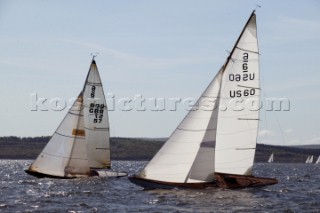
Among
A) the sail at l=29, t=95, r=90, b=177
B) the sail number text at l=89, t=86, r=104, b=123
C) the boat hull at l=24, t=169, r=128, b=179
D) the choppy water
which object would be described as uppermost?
the sail number text at l=89, t=86, r=104, b=123

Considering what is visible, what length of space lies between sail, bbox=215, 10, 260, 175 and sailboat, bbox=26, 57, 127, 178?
18747 mm

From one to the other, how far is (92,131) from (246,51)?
24271 mm

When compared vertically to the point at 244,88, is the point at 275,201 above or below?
below

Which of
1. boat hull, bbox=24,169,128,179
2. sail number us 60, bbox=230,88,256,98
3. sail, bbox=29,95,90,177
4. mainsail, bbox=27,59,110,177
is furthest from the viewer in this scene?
boat hull, bbox=24,169,128,179

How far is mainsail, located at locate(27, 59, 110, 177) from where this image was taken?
2395 inches

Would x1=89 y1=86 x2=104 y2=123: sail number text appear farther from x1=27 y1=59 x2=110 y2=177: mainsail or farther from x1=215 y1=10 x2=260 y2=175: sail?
x1=215 y1=10 x2=260 y2=175: sail

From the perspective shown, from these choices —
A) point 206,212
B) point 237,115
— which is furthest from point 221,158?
point 206,212

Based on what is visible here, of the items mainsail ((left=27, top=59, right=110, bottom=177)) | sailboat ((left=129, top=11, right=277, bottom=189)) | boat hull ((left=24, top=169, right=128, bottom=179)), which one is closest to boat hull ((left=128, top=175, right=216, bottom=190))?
sailboat ((left=129, top=11, right=277, bottom=189))

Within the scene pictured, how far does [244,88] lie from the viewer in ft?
156

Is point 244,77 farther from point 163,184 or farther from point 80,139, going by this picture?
point 80,139

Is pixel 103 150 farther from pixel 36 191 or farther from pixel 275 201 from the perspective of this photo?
pixel 275 201

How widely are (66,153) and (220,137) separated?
19.1 meters

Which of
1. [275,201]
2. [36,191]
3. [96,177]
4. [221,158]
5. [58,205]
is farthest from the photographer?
[96,177]

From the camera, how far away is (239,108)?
47406 mm
